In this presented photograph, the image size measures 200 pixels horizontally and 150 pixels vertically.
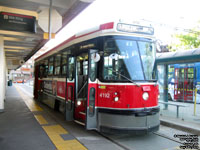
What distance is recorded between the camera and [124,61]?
5215 millimetres

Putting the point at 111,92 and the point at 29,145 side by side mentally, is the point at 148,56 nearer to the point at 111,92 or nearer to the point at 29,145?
the point at 111,92

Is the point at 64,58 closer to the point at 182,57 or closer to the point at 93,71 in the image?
the point at 93,71

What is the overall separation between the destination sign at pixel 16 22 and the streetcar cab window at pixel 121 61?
328 cm

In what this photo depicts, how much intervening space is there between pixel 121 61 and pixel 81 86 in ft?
6.03

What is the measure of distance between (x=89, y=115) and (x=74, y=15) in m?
3.71

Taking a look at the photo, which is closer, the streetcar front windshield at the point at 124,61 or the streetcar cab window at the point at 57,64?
the streetcar front windshield at the point at 124,61

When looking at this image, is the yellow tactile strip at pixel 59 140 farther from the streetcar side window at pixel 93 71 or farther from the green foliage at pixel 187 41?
the green foliage at pixel 187 41

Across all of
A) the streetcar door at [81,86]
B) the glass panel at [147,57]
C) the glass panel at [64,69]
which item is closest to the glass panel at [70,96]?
the streetcar door at [81,86]

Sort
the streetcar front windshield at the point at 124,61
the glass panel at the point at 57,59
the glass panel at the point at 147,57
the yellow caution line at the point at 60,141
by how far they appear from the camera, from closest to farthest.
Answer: the yellow caution line at the point at 60,141
the streetcar front windshield at the point at 124,61
the glass panel at the point at 147,57
the glass panel at the point at 57,59

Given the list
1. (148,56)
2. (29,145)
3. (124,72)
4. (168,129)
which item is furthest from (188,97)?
(29,145)

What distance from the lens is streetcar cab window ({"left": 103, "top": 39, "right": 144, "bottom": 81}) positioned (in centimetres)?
520

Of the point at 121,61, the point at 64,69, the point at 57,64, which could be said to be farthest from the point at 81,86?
the point at 57,64

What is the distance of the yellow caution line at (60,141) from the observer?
15.7ft

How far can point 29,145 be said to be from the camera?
4867 millimetres
